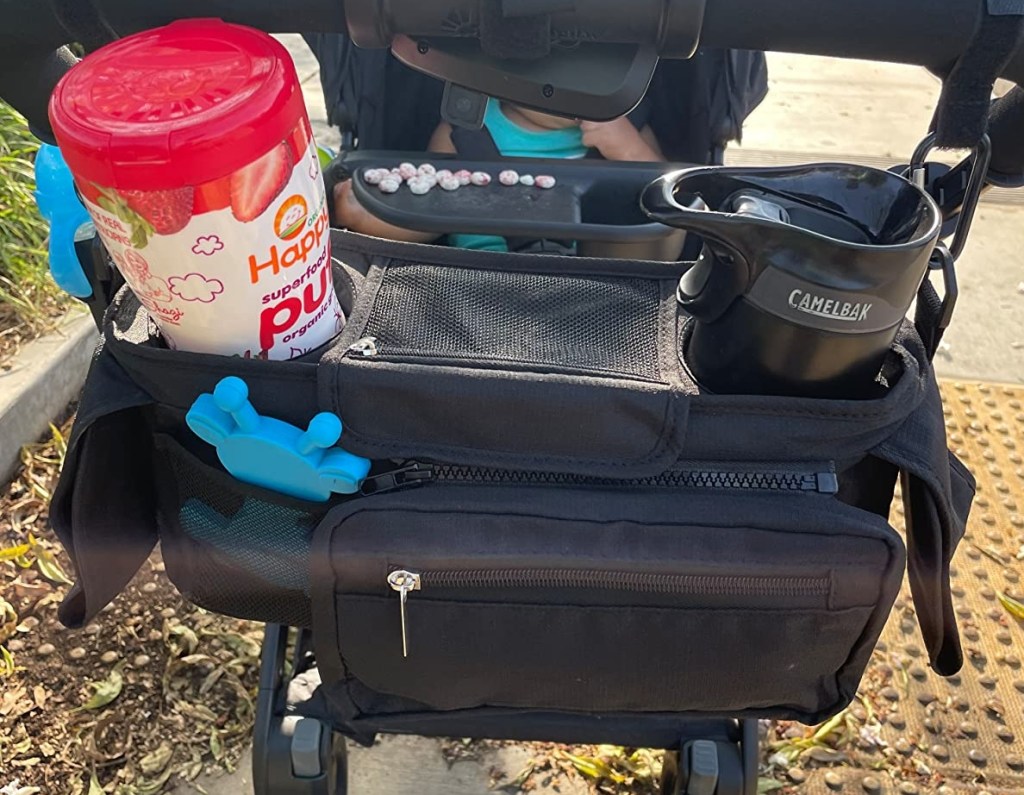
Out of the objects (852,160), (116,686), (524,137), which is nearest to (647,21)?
(524,137)

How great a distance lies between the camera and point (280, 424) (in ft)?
2.41

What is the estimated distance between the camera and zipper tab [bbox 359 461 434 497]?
0.76 meters

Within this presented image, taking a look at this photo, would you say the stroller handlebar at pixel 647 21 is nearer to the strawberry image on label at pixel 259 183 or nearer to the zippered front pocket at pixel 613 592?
the strawberry image on label at pixel 259 183

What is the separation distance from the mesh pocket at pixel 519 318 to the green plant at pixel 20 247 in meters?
1.35

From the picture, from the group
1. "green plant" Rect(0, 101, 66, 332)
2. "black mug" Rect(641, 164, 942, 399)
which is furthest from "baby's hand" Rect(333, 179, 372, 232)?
"green plant" Rect(0, 101, 66, 332)

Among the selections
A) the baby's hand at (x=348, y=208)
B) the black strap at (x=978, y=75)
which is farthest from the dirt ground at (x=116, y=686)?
the black strap at (x=978, y=75)

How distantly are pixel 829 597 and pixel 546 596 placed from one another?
0.74 feet

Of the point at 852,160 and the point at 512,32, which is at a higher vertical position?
the point at 512,32

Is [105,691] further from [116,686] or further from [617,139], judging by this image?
[617,139]

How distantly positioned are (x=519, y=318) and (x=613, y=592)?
0.25 metres

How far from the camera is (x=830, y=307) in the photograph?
66 centimetres

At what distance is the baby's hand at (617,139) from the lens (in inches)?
52.5

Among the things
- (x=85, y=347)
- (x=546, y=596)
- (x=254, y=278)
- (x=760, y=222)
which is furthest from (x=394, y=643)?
(x=85, y=347)

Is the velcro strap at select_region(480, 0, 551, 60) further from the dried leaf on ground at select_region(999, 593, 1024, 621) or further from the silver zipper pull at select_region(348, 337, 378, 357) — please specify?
the dried leaf on ground at select_region(999, 593, 1024, 621)
